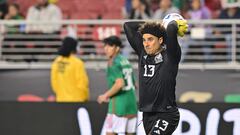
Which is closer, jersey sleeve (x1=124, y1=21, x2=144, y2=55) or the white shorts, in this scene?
jersey sleeve (x1=124, y1=21, x2=144, y2=55)

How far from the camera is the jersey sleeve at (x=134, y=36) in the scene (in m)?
9.85

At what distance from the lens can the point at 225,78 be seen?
15.5 meters

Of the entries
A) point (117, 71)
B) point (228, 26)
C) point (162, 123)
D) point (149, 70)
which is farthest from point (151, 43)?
point (228, 26)

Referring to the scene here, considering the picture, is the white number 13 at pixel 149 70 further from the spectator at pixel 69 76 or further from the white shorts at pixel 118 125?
the spectator at pixel 69 76

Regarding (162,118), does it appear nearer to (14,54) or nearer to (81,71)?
(81,71)

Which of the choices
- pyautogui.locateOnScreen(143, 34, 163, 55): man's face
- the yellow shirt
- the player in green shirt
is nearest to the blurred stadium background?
the yellow shirt

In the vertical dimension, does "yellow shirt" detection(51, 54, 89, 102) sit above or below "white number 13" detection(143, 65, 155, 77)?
below

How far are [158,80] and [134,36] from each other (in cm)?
79

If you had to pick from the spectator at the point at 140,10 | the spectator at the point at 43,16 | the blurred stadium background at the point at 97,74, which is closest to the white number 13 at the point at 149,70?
the blurred stadium background at the point at 97,74

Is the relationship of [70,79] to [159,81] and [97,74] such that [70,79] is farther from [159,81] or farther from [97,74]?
[159,81]

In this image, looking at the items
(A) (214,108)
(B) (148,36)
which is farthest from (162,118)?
(A) (214,108)

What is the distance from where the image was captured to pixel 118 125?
1279 centimetres

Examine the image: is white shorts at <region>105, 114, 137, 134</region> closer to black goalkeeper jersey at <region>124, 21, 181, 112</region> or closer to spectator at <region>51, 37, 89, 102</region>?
spectator at <region>51, 37, 89, 102</region>

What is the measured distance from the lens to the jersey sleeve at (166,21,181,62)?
29.7 ft
